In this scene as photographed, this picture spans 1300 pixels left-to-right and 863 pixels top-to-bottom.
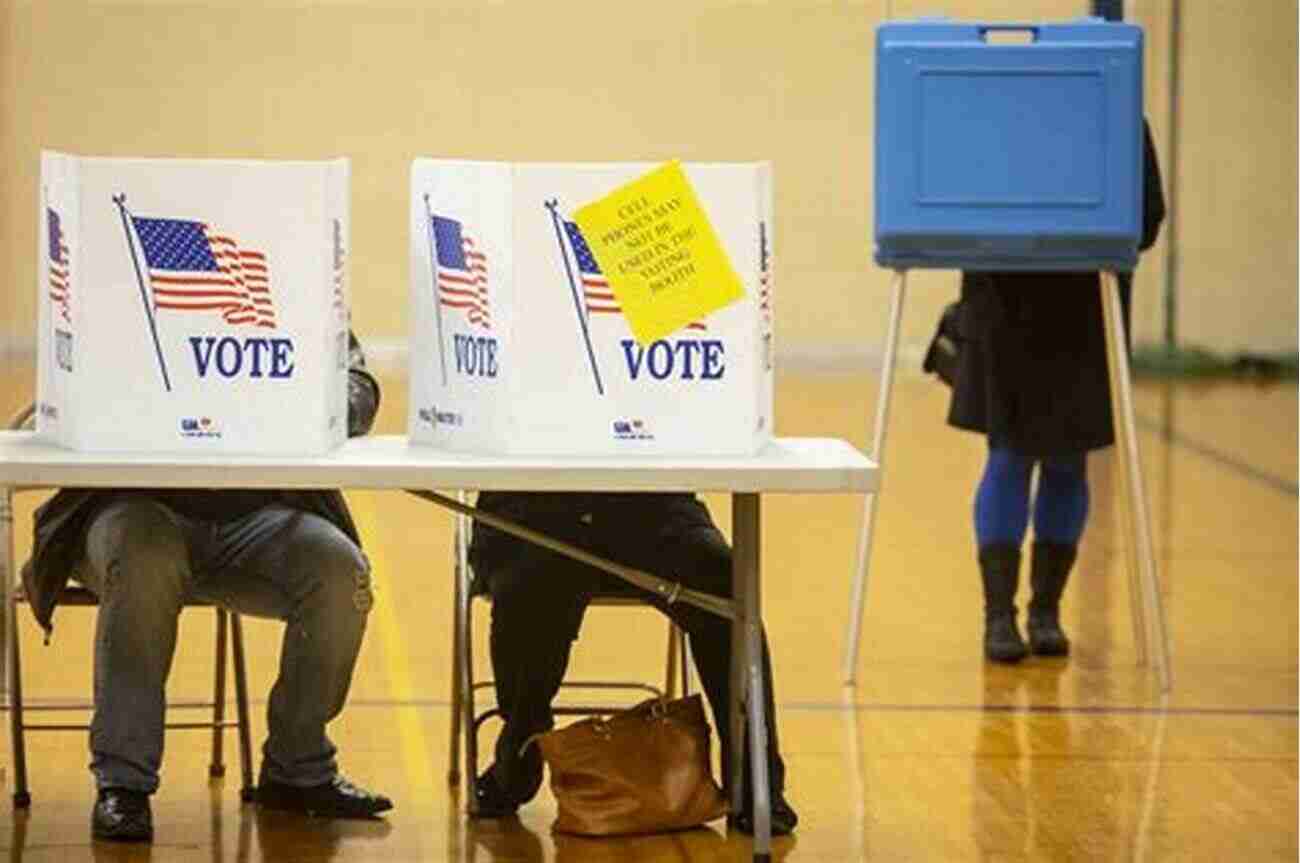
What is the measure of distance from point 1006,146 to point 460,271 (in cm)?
192

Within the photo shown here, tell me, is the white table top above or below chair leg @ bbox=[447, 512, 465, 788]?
above

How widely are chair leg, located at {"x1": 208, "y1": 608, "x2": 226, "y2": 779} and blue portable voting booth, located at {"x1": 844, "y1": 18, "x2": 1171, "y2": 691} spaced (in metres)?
1.41

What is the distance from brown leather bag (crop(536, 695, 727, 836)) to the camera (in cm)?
480

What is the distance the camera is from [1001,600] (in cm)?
649

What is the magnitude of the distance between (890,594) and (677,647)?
194 centimetres

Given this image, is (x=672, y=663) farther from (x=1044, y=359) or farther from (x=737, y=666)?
(x=1044, y=359)

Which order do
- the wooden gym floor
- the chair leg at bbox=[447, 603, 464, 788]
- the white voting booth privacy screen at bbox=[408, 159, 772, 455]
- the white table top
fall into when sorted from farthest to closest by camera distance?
the chair leg at bbox=[447, 603, 464, 788]
the wooden gym floor
the white voting booth privacy screen at bbox=[408, 159, 772, 455]
the white table top

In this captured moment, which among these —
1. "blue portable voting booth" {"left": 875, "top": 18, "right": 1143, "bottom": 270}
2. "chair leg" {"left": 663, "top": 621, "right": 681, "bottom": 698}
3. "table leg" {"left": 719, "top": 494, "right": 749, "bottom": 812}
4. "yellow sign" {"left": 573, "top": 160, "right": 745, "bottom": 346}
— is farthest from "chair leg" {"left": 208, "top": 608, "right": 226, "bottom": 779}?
"blue portable voting booth" {"left": 875, "top": 18, "right": 1143, "bottom": 270}

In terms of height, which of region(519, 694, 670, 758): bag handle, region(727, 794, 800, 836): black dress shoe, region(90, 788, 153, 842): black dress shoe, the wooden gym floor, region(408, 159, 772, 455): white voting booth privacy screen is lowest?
the wooden gym floor

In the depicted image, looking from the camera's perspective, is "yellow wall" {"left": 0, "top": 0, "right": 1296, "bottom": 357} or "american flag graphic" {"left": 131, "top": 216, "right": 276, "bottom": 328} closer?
"american flag graphic" {"left": 131, "top": 216, "right": 276, "bottom": 328}

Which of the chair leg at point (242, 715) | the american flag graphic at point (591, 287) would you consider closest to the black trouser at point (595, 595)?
the chair leg at point (242, 715)

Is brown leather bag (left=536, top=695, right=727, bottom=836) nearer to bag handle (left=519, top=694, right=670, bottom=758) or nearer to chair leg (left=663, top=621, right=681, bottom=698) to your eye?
bag handle (left=519, top=694, right=670, bottom=758)

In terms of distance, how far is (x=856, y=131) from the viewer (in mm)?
9344

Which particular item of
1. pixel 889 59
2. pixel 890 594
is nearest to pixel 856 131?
pixel 890 594
